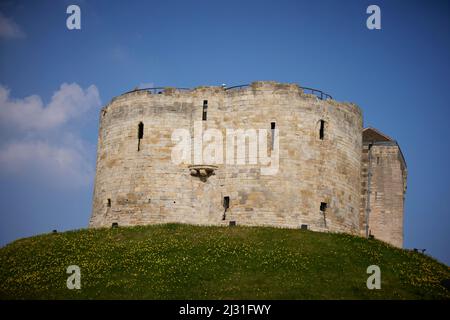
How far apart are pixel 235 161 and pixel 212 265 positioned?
11139 mm

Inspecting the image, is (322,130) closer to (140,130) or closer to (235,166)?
(235,166)

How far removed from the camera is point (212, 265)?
36.2m

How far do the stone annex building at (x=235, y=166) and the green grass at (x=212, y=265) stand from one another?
267cm

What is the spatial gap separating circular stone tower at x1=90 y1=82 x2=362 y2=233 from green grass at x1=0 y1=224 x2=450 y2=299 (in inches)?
108

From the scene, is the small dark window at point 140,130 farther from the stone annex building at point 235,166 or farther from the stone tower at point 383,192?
the stone tower at point 383,192

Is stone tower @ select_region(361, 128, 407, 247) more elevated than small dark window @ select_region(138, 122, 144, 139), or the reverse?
small dark window @ select_region(138, 122, 144, 139)

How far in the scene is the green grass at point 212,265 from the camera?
1308 inches

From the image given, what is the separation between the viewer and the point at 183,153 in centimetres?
4728

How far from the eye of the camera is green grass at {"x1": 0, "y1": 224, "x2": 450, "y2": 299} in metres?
33.2

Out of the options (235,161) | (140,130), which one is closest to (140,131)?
(140,130)

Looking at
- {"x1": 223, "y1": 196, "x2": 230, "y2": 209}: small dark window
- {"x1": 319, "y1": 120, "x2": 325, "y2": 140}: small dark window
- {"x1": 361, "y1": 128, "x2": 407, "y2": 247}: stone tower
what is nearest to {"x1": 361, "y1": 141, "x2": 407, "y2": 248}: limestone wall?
{"x1": 361, "y1": 128, "x2": 407, "y2": 247}: stone tower

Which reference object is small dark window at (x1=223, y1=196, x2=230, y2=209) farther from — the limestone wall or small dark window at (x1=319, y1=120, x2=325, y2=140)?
the limestone wall

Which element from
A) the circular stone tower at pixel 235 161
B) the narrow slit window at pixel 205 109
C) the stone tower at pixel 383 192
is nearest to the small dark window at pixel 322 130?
the circular stone tower at pixel 235 161

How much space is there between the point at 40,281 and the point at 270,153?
51.2 feet
